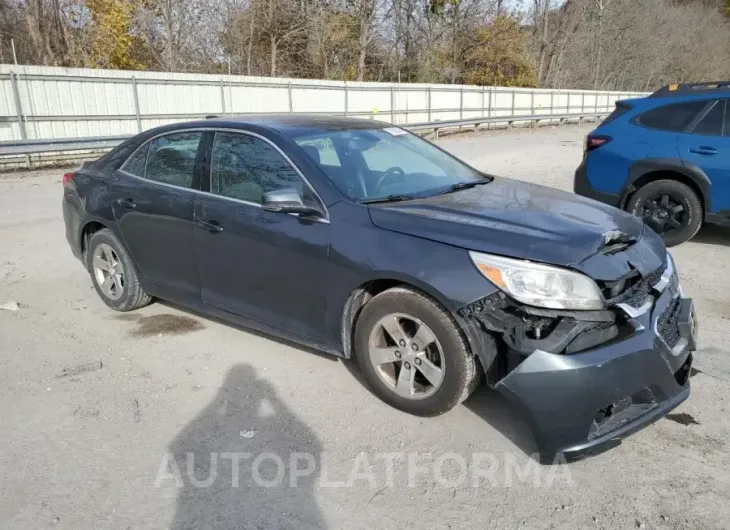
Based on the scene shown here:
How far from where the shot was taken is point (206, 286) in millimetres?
4254

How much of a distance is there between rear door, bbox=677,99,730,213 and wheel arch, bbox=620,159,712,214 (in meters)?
0.05

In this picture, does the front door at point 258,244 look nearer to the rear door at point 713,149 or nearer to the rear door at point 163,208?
the rear door at point 163,208

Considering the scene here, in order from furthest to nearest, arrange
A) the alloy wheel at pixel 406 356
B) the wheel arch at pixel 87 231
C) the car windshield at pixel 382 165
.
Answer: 1. the wheel arch at pixel 87 231
2. the car windshield at pixel 382 165
3. the alloy wheel at pixel 406 356

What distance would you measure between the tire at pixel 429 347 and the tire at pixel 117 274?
229 cm

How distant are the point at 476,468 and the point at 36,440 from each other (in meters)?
2.31

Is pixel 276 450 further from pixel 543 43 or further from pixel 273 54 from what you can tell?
pixel 543 43

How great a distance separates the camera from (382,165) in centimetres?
409

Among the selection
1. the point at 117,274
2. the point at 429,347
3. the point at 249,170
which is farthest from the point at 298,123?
the point at 117,274

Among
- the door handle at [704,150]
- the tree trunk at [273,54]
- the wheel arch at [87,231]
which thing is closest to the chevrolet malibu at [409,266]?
the wheel arch at [87,231]

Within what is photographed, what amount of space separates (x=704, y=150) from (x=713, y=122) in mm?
330

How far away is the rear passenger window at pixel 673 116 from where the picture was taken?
22.1 feet

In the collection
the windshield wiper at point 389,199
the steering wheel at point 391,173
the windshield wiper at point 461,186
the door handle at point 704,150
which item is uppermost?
the steering wheel at point 391,173

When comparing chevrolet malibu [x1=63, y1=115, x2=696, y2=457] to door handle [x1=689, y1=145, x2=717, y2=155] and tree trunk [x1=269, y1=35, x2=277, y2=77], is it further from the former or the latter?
tree trunk [x1=269, y1=35, x2=277, y2=77]

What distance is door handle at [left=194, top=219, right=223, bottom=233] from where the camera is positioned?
13.2ft
